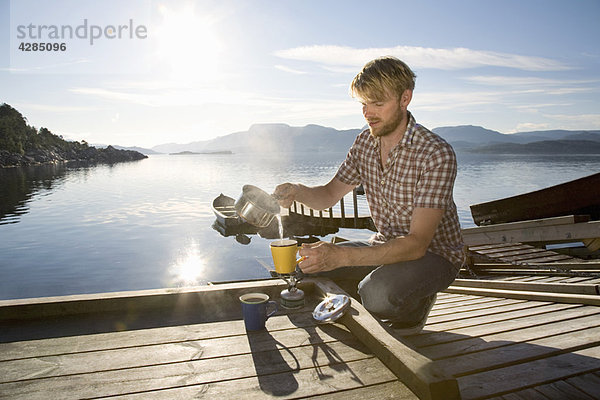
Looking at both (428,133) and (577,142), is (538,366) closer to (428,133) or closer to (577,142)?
(428,133)

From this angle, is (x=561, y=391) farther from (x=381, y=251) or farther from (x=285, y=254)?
(x=285, y=254)

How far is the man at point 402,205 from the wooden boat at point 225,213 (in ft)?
52.1

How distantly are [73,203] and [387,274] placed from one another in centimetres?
3967

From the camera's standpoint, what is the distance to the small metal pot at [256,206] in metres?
3.33

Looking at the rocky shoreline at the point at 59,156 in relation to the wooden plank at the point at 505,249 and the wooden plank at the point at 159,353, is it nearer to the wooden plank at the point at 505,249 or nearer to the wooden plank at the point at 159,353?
the wooden plank at the point at 505,249

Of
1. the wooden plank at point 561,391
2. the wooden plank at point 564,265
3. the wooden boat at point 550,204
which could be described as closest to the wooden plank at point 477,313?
the wooden plank at point 561,391

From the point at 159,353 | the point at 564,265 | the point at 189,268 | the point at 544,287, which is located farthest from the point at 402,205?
the point at 189,268

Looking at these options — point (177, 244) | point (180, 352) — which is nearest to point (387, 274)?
point (180, 352)

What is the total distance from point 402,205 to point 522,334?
130 centimetres

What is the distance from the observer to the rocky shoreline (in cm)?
9184

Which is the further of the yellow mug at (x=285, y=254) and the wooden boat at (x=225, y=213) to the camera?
the wooden boat at (x=225, y=213)

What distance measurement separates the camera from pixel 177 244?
2323 centimetres

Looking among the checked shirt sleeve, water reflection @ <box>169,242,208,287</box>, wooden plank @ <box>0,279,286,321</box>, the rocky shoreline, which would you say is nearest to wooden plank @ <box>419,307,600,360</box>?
the checked shirt sleeve

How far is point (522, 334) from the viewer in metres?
3.04
